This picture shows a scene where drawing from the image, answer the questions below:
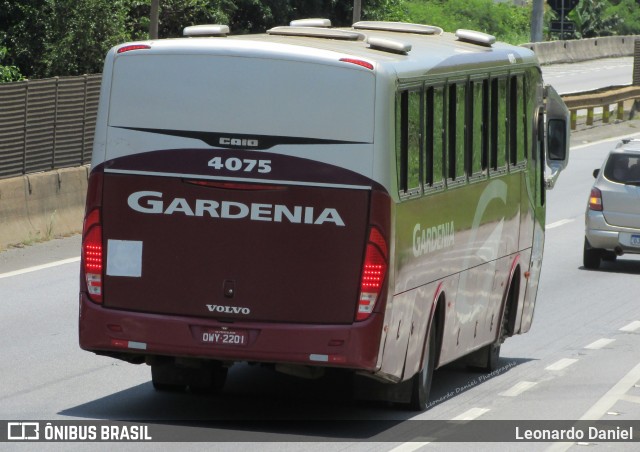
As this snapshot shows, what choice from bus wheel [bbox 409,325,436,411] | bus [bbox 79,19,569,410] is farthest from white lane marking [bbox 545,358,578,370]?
bus [bbox 79,19,569,410]

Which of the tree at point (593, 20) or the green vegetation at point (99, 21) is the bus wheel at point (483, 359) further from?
the tree at point (593, 20)

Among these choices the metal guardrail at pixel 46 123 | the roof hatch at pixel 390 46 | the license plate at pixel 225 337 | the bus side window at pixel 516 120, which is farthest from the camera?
the metal guardrail at pixel 46 123

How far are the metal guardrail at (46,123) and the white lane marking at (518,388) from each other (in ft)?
34.4

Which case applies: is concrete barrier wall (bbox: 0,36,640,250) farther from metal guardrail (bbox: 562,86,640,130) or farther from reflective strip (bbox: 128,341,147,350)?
metal guardrail (bbox: 562,86,640,130)

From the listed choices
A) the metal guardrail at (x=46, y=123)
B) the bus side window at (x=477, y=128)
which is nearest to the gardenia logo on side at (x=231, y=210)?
the bus side window at (x=477, y=128)

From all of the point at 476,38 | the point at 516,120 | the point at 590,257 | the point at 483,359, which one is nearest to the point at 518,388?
the point at 483,359

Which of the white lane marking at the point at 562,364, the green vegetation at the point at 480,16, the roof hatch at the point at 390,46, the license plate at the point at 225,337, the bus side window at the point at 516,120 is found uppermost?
the roof hatch at the point at 390,46

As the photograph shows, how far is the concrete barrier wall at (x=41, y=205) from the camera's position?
22031 mm

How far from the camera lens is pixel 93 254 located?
37.3ft

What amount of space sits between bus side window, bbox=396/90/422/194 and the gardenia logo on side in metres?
0.70

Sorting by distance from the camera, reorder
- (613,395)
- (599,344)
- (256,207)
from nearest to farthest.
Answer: (256,207) < (613,395) < (599,344)

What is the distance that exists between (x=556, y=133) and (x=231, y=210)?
6.03 metres

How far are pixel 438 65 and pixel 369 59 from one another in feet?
4.40

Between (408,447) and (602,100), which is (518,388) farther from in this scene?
(602,100)
